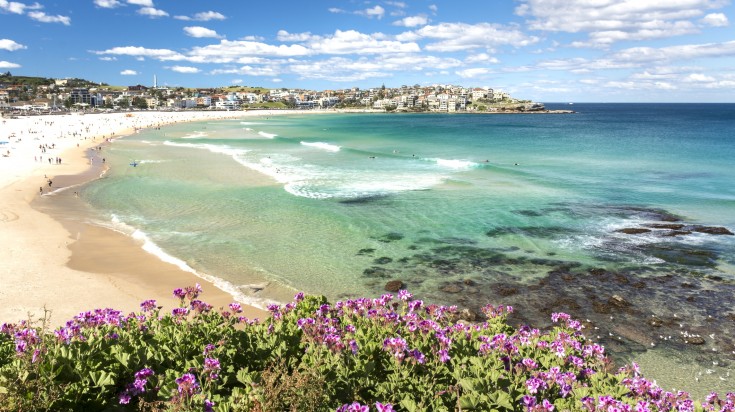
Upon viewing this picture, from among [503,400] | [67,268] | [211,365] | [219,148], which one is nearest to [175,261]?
[67,268]

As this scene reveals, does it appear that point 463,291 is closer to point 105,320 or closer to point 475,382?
point 475,382

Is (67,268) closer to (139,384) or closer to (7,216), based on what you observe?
(7,216)

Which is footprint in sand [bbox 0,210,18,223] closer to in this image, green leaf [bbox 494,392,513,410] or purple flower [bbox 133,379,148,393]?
purple flower [bbox 133,379,148,393]

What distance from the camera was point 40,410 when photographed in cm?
480

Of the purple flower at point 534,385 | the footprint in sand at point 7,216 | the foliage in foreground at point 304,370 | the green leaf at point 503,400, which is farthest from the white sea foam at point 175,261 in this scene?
the purple flower at point 534,385

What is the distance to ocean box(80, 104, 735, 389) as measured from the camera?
15.2 metres

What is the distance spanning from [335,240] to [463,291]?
8.20 meters

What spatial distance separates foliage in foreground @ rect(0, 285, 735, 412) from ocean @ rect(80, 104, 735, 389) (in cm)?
757

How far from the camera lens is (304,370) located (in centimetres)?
595

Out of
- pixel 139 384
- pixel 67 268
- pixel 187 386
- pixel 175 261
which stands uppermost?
pixel 187 386

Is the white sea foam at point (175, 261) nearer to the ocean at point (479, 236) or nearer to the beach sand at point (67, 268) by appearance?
the ocean at point (479, 236)

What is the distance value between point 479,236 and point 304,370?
62.8ft

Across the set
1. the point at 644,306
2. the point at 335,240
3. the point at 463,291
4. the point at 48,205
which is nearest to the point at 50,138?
the point at 48,205

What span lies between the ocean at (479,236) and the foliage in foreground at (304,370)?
757 cm
